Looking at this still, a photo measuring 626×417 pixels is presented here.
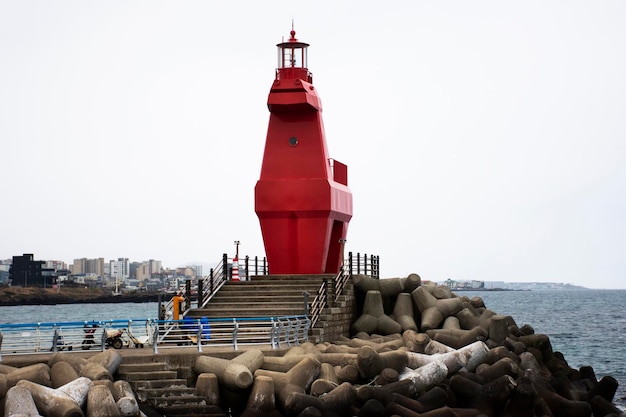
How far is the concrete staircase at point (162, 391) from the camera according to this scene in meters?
23.4

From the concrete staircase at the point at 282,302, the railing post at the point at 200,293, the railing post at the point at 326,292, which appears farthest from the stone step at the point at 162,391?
the railing post at the point at 200,293

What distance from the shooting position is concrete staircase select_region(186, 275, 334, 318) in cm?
3066

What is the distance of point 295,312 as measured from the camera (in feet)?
99.8

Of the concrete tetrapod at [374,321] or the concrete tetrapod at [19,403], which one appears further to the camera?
the concrete tetrapod at [374,321]

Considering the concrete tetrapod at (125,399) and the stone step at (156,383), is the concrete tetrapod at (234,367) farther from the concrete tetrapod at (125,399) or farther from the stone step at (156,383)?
the concrete tetrapod at (125,399)

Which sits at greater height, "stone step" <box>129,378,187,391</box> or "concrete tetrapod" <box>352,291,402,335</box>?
"concrete tetrapod" <box>352,291,402,335</box>


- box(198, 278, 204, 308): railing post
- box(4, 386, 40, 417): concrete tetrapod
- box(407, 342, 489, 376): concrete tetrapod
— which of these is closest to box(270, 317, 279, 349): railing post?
box(407, 342, 489, 376): concrete tetrapod

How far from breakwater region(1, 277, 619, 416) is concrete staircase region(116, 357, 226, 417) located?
1.23ft

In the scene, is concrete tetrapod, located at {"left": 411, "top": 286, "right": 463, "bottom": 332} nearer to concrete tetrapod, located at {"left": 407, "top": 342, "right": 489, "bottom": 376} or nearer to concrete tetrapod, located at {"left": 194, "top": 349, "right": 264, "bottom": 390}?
concrete tetrapod, located at {"left": 407, "top": 342, "right": 489, "bottom": 376}

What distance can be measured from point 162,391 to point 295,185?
41.3 ft

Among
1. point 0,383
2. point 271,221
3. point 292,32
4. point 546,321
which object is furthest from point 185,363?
point 546,321

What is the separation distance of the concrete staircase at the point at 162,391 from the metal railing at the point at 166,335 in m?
0.91

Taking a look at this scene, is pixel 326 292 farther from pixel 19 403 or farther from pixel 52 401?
pixel 19 403

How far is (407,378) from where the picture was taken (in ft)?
80.4
